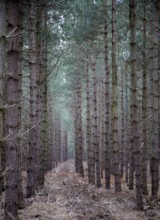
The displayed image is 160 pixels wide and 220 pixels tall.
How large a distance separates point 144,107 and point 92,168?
5.93 m

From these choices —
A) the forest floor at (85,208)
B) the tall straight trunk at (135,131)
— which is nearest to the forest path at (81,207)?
the forest floor at (85,208)

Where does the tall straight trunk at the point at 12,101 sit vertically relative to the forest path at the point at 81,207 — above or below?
above

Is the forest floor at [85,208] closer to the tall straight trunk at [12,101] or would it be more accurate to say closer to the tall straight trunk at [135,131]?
the tall straight trunk at [135,131]

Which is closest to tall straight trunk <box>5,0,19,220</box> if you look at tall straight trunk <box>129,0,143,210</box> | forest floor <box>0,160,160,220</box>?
forest floor <box>0,160,160,220</box>

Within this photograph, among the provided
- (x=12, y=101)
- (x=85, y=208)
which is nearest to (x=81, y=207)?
(x=85, y=208)

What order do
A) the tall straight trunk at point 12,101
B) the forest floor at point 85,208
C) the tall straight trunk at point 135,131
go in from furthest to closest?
the tall straight trunk at point 135,131 → the forest floor at point 85,208 → the tall straight trunk at point 12,101

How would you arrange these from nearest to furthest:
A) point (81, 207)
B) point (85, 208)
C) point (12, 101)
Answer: point (12, 101) < point (85, 208) < point (81, 207)

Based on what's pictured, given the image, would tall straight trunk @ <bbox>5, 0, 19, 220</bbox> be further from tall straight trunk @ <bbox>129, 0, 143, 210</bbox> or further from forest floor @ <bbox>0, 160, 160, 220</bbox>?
tall straight trunk @ <bbox>129, 0, 143, 210</bbox>

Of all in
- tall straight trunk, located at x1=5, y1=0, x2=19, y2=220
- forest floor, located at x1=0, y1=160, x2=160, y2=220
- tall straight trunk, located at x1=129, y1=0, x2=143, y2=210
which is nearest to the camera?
tall straight trunk, located at x1=5, y1=0, x2=19, y2=220

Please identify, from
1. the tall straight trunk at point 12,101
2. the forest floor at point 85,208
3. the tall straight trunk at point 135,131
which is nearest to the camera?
the tall straight trunk at point 12,101

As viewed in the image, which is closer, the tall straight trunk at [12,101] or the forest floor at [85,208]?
the tall straight trunk at [12,101]

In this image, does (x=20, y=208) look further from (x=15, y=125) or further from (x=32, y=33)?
(x=32, y=33)

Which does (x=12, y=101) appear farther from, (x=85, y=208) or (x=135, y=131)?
(x=85, y=208)

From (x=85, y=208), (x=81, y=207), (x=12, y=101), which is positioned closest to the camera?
(x=12, y=101)
